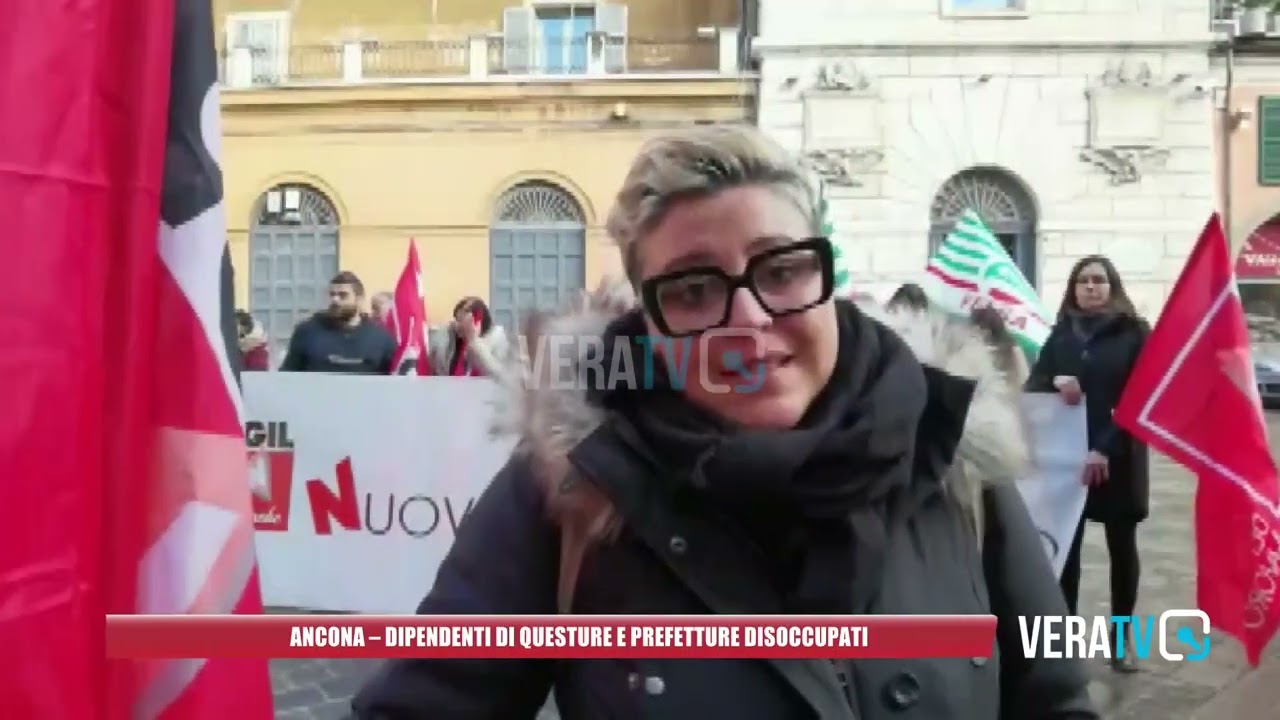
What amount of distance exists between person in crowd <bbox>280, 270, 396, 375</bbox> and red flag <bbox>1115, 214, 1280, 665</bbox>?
3846mm

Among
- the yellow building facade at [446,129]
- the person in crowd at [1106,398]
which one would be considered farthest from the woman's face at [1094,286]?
the yellow building facade at [446,129]

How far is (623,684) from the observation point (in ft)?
4.12

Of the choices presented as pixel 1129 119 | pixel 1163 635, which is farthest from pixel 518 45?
pixel 1163 635

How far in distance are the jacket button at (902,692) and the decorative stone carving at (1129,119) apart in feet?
56.1

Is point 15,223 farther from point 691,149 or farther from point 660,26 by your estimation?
point 660,26

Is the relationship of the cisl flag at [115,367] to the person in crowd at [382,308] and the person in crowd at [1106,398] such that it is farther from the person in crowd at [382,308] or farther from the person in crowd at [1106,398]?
the person in crowd at [382,308]

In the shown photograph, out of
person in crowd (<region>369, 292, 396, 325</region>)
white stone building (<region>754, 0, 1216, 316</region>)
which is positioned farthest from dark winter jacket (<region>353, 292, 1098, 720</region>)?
white stone building (<region>754, 0, 1216, 316</region>)

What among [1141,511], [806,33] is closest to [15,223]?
[1141,511]

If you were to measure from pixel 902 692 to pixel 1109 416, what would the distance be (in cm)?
335

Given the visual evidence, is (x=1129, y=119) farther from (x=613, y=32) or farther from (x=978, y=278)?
(x=978, y=278)

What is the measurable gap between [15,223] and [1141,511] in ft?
13.3

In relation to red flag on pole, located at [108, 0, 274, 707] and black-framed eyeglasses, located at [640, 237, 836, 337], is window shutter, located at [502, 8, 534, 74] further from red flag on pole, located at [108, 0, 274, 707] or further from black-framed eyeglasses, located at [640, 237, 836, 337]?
black-framed eyeglasses, located at [640, 237, 836, 337]

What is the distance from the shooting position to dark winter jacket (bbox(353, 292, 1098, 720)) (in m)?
1.23

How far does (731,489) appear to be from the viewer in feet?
4.07
